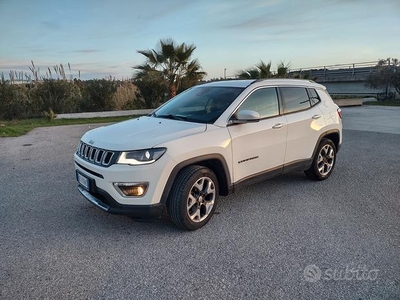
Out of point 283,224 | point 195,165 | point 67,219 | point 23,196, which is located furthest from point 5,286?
point 283,224

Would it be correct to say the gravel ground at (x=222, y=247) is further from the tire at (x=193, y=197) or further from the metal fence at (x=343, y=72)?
the metal fence at (x=343, y=72)

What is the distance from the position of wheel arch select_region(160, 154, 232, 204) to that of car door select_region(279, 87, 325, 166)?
4.04 feet

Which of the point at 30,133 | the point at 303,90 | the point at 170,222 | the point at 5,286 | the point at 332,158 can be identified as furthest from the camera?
the point at 30,133

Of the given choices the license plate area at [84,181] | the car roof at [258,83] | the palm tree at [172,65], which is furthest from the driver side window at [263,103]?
the palm tree at [172,65]

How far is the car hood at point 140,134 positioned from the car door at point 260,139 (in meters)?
0.55

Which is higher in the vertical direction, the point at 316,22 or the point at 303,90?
the point at 316,22

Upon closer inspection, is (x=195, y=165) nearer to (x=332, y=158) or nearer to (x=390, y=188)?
(x=332, y=158)

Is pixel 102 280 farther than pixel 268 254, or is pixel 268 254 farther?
pixel 268 254

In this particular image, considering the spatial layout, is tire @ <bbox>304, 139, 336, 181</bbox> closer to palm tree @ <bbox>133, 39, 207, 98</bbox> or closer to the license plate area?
the license plate area

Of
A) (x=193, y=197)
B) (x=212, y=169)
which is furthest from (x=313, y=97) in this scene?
(x=193, y=197)

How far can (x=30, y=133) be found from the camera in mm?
10375

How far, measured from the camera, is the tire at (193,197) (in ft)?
10.4

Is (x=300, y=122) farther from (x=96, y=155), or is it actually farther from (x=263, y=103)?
(x=96, y=155)

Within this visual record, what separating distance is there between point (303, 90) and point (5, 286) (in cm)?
456
